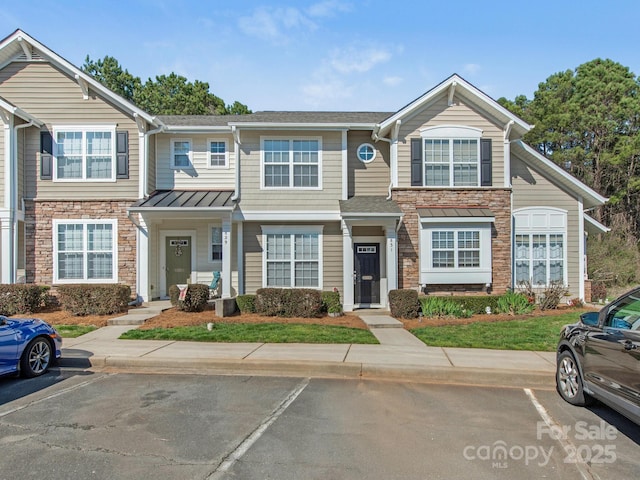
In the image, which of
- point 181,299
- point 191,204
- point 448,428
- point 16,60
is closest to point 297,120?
point 191,204

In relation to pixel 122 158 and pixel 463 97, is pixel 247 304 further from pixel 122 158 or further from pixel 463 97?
pixel 463 97

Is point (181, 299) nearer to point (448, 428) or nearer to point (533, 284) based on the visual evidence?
point (448, 428)

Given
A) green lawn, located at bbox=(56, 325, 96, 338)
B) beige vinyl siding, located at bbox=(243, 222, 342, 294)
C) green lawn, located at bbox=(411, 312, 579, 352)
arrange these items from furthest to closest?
beige vinyl siding, located at bbox=(243, 222, 342, 294) → green lawn, located at bbox=(56, 325, 96, 338) → green lawn, located at bbox=(411, 312, 579, 352)

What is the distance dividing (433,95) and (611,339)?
11.0 meters

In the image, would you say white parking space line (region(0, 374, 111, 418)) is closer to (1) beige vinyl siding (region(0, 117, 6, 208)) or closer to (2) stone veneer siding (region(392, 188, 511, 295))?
(2) stone veneer siding (region(392, 188, 511, 295))

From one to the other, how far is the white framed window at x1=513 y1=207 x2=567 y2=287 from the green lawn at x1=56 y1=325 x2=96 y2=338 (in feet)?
43.4

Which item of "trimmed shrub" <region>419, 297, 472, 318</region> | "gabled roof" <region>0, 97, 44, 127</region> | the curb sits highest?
"gabled roof" <region>0, 97, 44, 127</region>

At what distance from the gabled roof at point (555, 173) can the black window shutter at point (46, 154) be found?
1567 cm

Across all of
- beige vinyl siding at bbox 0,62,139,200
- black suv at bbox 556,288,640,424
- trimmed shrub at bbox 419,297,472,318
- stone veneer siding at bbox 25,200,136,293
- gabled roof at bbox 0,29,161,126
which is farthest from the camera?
beige vinyl siding at bbox 0,62,139,200

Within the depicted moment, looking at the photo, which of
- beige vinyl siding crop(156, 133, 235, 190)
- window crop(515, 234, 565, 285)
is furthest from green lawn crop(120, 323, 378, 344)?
window crop(515, 234, 565, 285)

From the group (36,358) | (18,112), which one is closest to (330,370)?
(36,358)

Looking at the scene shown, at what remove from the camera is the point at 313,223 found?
1470 cm

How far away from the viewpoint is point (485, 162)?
14.4 m

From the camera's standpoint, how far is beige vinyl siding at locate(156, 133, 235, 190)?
15422 millimetres
